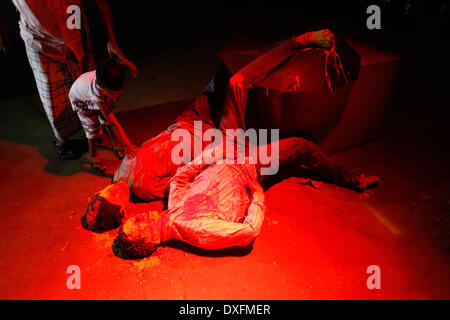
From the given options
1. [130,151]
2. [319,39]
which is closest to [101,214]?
[130,151]

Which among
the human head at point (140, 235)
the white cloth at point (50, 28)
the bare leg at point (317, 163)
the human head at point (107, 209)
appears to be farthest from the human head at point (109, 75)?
the bare leg at point (317, 163)

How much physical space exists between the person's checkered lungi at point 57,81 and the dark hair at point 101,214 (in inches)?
56.2

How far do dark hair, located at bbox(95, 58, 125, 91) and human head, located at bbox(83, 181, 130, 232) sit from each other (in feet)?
2.85

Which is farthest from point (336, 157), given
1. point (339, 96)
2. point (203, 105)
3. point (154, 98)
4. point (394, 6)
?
point (394, 6)

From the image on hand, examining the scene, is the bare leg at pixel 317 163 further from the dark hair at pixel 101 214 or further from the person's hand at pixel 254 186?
the dark hair at pixel 101 214

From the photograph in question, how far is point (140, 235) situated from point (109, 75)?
1.32 m

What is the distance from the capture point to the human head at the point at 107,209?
7.74 feet

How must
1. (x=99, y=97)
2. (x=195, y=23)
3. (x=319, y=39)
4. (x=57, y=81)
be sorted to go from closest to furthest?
1. (x=319, y=39)
2. (x=99, y=97)
3. (x=57, y=81)
4. (x=195, y=23)

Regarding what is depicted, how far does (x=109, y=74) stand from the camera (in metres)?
2.35

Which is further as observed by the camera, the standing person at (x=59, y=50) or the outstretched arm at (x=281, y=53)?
the standing person at (x=59, y=50)

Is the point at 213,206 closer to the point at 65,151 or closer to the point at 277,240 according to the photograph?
→ the point at 277,240

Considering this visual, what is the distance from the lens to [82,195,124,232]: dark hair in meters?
2.36

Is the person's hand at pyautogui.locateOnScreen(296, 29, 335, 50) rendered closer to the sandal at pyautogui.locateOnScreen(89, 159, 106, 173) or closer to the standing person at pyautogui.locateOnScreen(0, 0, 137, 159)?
the standing person at pyautogui.locateOnScreen(0, 0, 137, 159)
